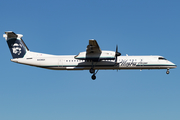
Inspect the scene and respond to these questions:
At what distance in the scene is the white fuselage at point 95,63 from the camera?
2911 cm

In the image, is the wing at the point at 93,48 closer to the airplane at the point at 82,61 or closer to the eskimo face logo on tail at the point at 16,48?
the airplane at the point at 82,61

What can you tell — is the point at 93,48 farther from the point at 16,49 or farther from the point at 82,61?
the point at 16,49

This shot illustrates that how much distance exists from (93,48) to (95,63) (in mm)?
2462

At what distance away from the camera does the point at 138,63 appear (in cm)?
2908

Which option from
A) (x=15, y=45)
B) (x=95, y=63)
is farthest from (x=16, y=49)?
(x=95, y=63)

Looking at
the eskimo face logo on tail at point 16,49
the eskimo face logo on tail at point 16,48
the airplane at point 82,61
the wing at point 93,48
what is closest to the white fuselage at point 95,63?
the airplane at point 82,61

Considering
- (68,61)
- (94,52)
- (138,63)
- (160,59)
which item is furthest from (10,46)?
(160,59)

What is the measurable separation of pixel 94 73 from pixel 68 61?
337cm

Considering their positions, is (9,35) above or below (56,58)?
above

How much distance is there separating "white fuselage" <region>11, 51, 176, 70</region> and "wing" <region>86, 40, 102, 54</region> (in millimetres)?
1761

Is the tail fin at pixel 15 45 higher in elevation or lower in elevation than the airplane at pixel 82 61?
higher

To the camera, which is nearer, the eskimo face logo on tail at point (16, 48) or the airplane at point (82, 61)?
the airplane at point (82, 61)

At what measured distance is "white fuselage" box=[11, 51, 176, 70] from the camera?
2911 centimetres

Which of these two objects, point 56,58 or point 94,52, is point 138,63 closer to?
point 94,52
